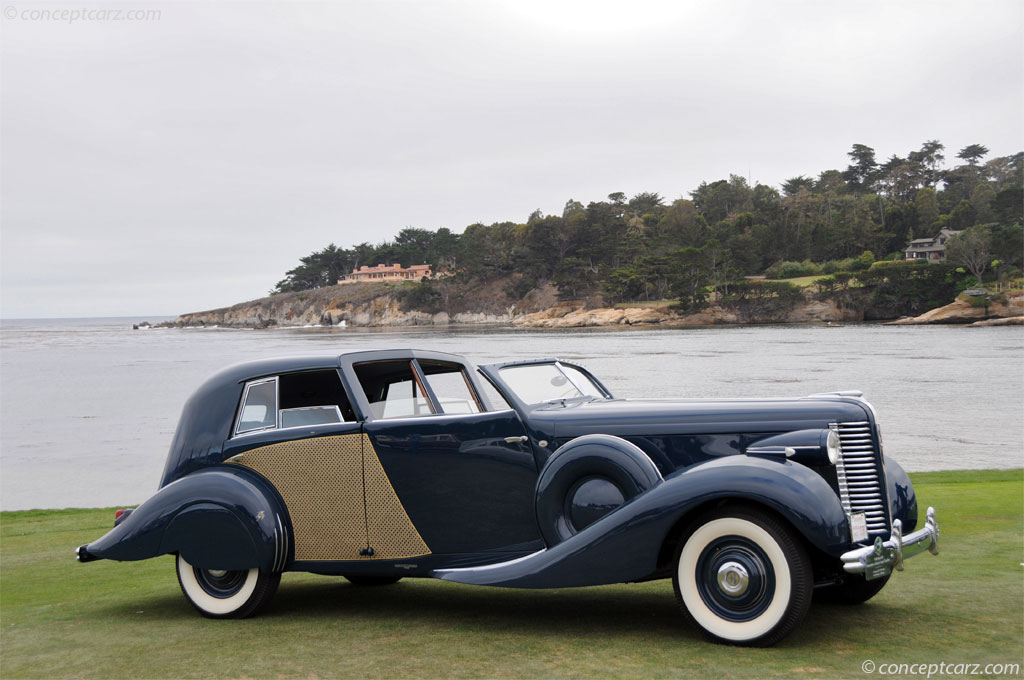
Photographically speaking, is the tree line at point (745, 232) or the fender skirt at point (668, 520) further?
the tree line at point (745, 232)

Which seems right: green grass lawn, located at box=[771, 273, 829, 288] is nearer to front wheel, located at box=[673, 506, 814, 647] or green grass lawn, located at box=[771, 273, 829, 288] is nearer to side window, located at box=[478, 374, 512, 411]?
side window, located at box=[478, 374, 512, 411]

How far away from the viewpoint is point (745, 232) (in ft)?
430

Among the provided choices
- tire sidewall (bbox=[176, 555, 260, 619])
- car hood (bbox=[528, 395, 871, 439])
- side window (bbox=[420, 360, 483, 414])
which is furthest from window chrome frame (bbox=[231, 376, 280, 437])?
car hood (bbox=[528, 395, 871, 439])

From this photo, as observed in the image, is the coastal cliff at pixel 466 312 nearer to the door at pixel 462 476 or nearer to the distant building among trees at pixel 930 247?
the distant building among trees at pixel 930 247

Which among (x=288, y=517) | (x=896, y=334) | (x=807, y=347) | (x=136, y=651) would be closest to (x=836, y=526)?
(x=288, y=517)

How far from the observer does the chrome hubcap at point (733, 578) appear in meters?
4.77

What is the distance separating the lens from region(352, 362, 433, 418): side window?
6.52 m

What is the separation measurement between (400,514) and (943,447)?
18784 millimetres

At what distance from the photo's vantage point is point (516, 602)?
6359mm

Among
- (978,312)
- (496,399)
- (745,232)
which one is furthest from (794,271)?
(496,399)

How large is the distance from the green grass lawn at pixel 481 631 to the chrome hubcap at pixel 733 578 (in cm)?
33

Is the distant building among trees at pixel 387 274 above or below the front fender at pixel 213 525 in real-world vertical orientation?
above

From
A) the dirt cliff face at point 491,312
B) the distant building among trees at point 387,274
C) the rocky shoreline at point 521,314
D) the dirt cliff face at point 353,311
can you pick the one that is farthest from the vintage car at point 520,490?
the distant building among trees at point 387,274
